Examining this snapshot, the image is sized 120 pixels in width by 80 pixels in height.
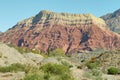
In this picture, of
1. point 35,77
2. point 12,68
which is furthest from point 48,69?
point 35,77

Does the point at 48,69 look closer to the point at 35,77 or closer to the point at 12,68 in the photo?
the point at 12,68

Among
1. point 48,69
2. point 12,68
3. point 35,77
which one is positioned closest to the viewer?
point 35,77

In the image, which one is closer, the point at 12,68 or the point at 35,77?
the point at 35,77

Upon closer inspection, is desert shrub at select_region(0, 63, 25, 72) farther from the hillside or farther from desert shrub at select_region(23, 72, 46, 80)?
desert shrub at select_region(23, 72, 46, 80)

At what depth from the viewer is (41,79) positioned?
17156 millimetres

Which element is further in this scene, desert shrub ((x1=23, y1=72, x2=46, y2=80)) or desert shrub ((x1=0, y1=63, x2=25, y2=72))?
desert shrub ((x1=0, y1=63, x2=25, y2=72))

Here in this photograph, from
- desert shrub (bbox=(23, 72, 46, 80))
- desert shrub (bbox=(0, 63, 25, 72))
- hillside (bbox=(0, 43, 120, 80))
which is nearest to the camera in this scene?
desert shrub (bbox=(23, 72, 46, 80))

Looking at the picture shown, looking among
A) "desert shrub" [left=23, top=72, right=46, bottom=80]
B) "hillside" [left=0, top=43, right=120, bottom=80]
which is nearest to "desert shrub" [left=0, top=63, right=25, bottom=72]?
"hillside" [left=0, top=43, right=120, bottom=80]

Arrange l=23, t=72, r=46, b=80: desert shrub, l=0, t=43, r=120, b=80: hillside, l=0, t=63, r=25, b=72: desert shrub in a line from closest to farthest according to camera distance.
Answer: l=23, t=72, r=46, b=80: desert shrub
l=0, t=43, r=120, b=80: hillside
l=0, t=63, r=25, b=72: desert shrub

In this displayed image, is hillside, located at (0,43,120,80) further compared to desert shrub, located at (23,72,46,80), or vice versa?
hillside, located at (0,43,120,80)

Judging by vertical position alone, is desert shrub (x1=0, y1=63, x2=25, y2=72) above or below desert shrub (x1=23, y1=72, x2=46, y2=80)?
above

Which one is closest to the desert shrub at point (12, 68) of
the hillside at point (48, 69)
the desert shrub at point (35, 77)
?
the hillside at point (48, 69)

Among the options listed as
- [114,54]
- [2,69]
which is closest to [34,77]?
[2,69]

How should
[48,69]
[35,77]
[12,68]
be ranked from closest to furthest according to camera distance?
[35,77], [48,69], [12,68]
